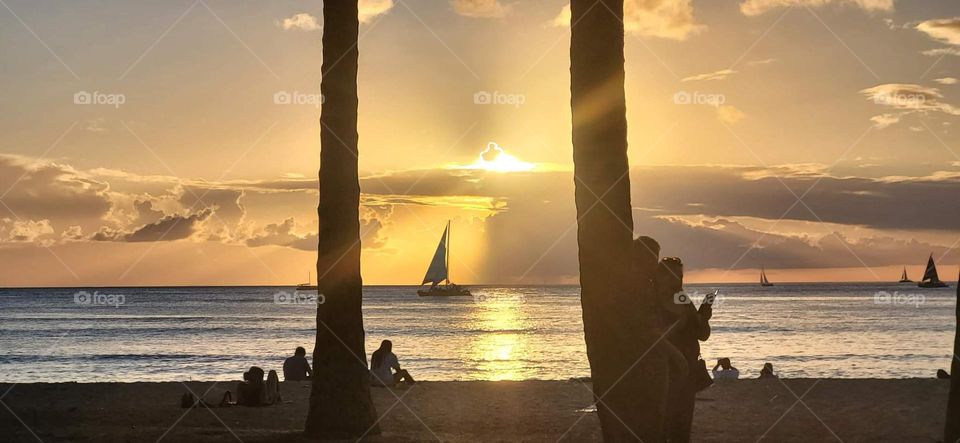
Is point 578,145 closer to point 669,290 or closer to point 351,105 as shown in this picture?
point 669,290

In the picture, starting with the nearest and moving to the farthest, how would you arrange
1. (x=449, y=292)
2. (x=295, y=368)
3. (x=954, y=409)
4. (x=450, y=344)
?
(x=954, y=409), (x=295, y=368), (x=450, y=344), (x=449, y=292)

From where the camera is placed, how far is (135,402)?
18266mm

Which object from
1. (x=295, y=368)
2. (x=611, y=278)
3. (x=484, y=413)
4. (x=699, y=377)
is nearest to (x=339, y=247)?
(x=699, y=377)

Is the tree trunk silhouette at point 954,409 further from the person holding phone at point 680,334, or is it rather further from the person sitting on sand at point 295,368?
the person sitting on sand at point 295,368

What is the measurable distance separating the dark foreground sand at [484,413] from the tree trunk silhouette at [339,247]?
0.59m

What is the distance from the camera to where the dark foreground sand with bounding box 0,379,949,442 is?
45.3ft

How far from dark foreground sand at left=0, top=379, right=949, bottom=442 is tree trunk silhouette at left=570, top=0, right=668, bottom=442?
489cm

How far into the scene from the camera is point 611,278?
28.4ft

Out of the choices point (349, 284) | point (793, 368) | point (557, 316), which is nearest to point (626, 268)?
point (349, 284)

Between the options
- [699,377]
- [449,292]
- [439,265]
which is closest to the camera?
[699,377]

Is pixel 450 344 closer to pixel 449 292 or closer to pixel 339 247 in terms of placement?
pixel 339 247

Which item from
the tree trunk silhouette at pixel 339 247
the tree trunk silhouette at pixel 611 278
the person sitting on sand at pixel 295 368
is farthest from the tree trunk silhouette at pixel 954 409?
the person sitting on sand at pixel 295 368

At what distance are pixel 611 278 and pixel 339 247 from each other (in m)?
4.88

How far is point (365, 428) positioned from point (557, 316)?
94536mm
